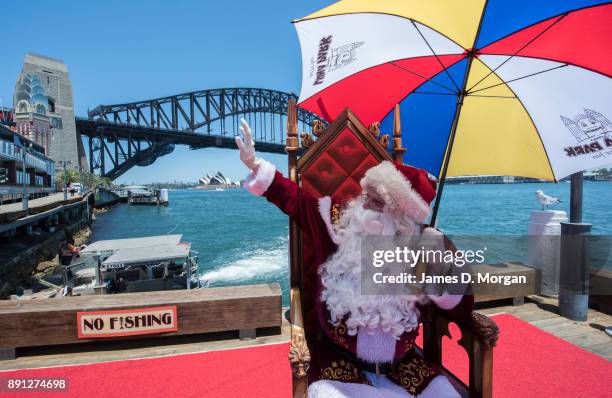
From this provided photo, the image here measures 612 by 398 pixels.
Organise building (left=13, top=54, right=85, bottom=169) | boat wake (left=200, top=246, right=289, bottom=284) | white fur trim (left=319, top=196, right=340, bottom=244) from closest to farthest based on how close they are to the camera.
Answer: white fur trim (left=319, top=196, right=340, bottom=244) < boat wake (left=200, top=246, right=289, bottom=284) < building (left=13, top=54, right=85, bottom=169)

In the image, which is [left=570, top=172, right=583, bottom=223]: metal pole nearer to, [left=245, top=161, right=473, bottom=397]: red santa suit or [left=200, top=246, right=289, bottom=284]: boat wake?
[left=245, top=161, right=473, bottom=397]: red santa suit

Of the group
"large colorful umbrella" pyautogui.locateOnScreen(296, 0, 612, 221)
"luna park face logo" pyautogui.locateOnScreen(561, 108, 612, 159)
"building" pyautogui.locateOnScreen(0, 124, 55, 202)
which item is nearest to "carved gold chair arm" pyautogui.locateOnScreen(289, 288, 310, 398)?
"large colorful umbrella" pyautogui.locateOnScreen(296, 0, 612, 221)

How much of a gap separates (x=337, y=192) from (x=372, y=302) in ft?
2.68

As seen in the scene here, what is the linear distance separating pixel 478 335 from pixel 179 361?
97.5 inches

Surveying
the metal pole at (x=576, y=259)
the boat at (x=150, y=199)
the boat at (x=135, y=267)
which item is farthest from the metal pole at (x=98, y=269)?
the boat at (x=150, y=199)

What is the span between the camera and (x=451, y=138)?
2.76m

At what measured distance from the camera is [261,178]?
5.66ft

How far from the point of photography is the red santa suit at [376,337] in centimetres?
164

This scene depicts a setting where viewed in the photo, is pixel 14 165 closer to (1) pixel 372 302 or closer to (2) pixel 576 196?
(1) pixel 372 302

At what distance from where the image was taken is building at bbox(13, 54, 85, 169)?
42062mm

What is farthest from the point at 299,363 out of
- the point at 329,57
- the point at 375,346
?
the point at 329,57

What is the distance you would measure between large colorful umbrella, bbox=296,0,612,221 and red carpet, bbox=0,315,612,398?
5.20 feet

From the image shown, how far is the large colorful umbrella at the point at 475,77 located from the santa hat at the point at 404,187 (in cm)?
116

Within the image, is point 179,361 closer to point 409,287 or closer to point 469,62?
point 409,287
